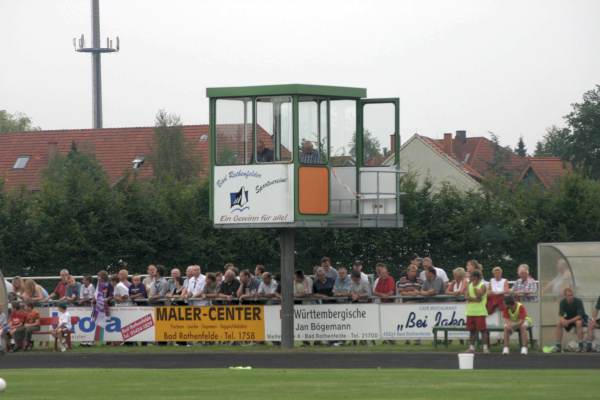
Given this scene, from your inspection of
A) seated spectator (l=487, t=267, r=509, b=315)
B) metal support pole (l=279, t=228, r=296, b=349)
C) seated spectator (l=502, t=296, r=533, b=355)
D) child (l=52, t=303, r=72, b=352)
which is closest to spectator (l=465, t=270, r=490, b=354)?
seated spectator (l=502, t=296, r=533, b=355)

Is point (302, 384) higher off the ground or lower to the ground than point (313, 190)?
lower

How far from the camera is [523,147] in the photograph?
399 feet

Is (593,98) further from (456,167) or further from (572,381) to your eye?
(572,381)

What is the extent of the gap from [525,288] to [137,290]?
9146 mm

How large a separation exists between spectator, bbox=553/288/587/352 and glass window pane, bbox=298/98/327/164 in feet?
19.9

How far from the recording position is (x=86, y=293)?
116 ft

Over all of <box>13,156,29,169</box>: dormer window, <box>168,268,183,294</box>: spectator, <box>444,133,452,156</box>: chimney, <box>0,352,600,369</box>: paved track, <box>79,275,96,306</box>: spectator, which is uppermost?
<box>444,133,452,156</box>: chimney

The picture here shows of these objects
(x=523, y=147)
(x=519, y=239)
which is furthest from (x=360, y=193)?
(x=523, y=147)

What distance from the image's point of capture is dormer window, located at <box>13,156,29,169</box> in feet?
283

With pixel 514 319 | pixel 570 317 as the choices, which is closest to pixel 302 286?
pixel 514 319

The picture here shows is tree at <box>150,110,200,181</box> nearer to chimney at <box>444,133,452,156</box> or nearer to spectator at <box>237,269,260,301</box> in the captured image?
chimney at <box>444,133,452,156</box>

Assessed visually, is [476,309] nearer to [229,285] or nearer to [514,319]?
[514,319]

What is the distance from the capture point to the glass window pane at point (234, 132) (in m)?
31.9

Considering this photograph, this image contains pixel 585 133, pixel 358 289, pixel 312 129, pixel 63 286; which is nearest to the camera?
pixel 312 129
